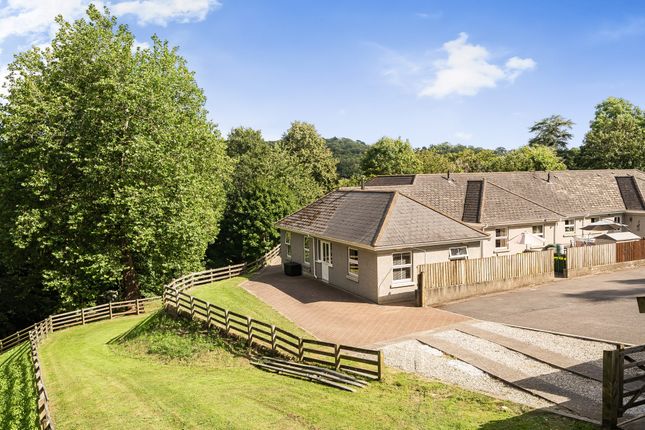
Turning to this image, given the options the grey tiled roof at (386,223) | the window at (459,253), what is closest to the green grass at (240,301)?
the grey tiled roof at (386,223)

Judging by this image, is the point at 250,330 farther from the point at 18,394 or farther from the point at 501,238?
the point at 501,238

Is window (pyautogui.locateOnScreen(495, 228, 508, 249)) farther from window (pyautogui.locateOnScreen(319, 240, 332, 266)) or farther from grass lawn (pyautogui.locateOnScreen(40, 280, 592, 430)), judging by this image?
grass lawn (pyautogui.locateOnScreen(40, 280, 592, 430))

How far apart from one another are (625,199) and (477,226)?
18.0 meters

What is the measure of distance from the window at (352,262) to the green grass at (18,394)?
49.1 feet

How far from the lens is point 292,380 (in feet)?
48.4

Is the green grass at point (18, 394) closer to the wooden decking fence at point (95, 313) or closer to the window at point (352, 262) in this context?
the wooden decking fence at point (95, 313)

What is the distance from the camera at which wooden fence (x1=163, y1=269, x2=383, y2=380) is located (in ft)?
48.1

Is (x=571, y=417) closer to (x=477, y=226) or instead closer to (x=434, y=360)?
(x=434, y=360)

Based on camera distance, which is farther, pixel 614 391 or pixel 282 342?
pixel 282 342

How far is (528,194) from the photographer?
3703cm

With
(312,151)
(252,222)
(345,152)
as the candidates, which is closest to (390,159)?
(312,151)

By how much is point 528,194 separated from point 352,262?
19.0 m

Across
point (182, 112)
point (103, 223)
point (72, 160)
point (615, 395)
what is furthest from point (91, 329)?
point (615, 395)

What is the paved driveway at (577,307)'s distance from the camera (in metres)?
18.0
